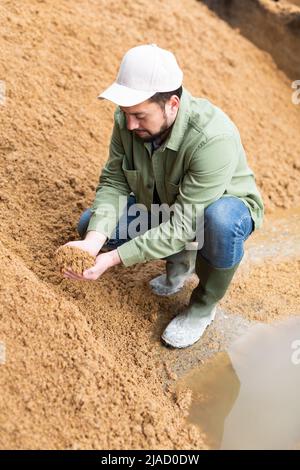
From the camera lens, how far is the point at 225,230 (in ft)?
9.21

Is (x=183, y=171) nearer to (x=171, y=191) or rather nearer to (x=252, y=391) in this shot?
(x=171, y=191)

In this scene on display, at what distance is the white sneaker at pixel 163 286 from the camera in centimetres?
346

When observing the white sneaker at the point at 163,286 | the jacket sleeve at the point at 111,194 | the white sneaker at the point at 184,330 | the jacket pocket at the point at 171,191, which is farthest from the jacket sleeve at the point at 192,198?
the white sneaker at the point at 163,286

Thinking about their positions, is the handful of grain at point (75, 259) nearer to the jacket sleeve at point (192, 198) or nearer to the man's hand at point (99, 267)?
the man's hand at point (99, 267)

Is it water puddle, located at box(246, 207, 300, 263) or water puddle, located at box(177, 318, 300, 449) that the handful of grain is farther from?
water puddle, located at box(246, 207, 300, 263)

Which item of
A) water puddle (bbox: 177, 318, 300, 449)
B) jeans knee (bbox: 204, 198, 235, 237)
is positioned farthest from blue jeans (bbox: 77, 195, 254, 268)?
water puddle (bbox: 177, 318, 300, 449)

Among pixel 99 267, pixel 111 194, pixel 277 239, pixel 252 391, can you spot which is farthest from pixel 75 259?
pixel 277 239

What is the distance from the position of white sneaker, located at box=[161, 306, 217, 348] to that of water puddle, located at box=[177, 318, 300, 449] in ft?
0.49

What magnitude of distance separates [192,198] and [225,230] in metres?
0.21

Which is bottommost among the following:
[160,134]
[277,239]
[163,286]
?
[163,286]

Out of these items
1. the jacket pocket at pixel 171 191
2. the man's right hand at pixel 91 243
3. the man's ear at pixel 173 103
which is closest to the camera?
the man's ear at pixel 173 103

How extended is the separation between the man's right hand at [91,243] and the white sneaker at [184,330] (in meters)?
0.60

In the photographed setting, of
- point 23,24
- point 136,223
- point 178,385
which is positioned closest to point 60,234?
point 136,223

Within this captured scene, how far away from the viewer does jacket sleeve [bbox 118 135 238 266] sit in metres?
2.75
